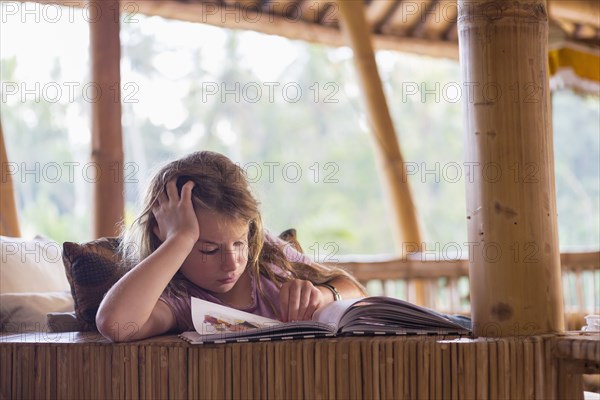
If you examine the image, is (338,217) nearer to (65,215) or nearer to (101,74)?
(65,215)

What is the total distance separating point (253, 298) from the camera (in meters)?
1.75

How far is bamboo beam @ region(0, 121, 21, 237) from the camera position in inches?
114

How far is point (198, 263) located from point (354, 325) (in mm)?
393

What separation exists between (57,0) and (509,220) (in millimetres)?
2608

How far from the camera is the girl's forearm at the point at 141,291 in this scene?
1.43 m

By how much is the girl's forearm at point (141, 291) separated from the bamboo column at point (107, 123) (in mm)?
1347

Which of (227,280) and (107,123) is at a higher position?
(107,123)

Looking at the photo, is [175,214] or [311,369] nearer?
[311,369]

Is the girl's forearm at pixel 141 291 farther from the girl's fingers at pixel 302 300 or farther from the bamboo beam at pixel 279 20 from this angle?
the bamboo beam at pixel 279 20

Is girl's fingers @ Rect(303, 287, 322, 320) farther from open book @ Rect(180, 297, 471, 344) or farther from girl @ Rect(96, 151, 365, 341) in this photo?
open book @ Rect(180, 297, 471, 344)

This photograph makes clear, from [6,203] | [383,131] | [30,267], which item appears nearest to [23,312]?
[30,267]

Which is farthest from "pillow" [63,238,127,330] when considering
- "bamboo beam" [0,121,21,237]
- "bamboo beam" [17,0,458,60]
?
"bamboo beam" [17,0,458,60]

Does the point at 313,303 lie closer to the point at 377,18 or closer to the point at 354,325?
the point at 354,325

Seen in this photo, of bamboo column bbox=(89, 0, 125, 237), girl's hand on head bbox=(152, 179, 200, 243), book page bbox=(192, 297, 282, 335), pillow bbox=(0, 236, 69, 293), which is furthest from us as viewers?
bamboo column bbox=(89, 0, 125, 237)
